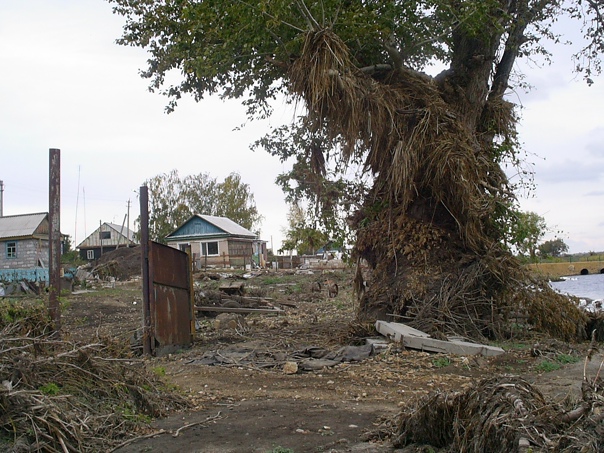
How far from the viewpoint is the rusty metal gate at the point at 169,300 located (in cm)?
1085

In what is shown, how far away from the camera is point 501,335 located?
11.6m

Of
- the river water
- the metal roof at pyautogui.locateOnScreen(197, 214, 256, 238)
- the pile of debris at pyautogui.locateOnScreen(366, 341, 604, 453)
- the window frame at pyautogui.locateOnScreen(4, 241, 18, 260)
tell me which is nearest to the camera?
the pile of debris at pyautogui.locateOnScreen(366, 341, 604, 453)

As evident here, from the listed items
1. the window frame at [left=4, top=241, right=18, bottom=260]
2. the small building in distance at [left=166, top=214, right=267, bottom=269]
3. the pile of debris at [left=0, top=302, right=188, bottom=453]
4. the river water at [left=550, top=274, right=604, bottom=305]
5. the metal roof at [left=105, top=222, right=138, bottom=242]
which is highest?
the metal roof at [left=105, top=222, right=138, bottom=242]

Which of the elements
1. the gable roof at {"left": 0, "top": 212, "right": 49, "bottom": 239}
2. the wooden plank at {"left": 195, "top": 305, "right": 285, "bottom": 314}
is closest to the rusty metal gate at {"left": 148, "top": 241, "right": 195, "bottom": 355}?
the wooden plank at {"left": 195, "top": 305, "right": 285, "bottom": 314}

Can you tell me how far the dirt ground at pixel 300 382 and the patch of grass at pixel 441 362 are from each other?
0.05 feet

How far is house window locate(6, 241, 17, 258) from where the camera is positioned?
41.3m

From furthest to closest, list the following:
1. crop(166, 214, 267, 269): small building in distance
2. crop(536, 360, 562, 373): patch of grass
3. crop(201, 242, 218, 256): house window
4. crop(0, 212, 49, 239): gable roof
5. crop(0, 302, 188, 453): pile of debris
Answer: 1. crop(201, 242, 218, 256): house window
2. crop(166, 214, 267, 269): small building in distance
3. crop(0, 212, 49, 239): gable roof
4. crop(536, 360, 562, 373): patch of grass
5. crop(0, 302, 188, 453): pile of debris

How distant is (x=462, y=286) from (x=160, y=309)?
5.67m

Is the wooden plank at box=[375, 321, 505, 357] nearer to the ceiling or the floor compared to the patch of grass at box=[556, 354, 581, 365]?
nearer to the ceiling

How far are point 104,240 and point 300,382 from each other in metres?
64.5

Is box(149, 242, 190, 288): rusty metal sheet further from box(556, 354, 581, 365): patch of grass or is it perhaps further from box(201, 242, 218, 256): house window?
box(201, 242, 218, 256): house window

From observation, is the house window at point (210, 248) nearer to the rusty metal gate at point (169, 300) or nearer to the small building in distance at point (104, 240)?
the small building in distance at point (104, 240)

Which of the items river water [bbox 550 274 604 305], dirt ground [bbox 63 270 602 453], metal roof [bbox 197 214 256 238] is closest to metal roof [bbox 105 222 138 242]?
metal roof [bbox 197 214 256 238]

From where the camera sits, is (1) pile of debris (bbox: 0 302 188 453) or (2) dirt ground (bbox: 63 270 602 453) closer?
(1) pile of debris (bbox: 0 302 188 453)
